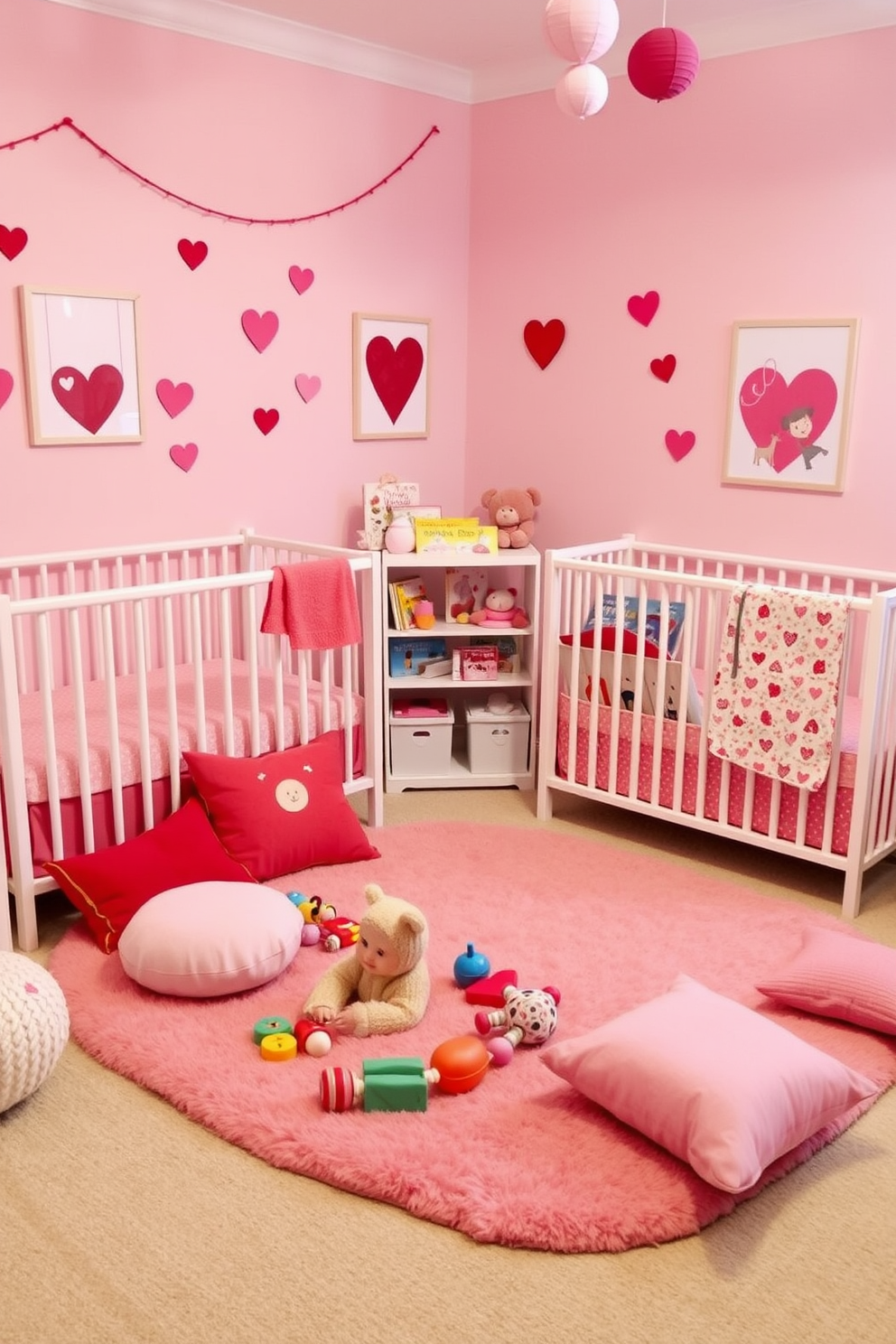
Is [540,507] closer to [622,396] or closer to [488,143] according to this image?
[622,396]

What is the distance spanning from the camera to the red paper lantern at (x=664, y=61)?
212 centimetres

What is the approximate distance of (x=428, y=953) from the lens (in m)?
2.41

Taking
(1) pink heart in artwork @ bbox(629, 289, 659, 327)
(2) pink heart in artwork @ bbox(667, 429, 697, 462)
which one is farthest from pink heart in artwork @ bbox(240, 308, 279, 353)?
(2) pink heart in artwork @ bbox(667, 429, 697, 462)

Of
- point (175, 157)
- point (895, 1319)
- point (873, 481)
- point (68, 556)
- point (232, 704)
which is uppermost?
point (175, 157)

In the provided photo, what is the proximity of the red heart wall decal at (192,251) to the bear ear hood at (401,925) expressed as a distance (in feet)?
6.31

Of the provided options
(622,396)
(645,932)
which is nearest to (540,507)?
(622,396)

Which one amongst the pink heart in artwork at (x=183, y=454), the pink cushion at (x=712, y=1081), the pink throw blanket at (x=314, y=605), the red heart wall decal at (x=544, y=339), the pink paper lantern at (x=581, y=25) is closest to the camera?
the pink cushion at (x=712, y=1081)

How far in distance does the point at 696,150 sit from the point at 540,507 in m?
1.15

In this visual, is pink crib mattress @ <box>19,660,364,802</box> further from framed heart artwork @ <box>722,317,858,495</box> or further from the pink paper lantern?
the pink paper lantern

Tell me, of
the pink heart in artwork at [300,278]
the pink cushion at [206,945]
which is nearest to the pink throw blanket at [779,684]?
the pink cushion at [206,945]

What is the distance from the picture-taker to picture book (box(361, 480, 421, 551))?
11.4ft

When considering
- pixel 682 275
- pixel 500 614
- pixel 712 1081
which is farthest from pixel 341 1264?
pixel 682 275

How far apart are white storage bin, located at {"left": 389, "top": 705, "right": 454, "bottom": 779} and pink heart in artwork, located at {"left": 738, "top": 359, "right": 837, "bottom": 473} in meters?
1.18

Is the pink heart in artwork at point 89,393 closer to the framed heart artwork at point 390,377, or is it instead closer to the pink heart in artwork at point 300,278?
the pink heart in artwork at point 300,278
